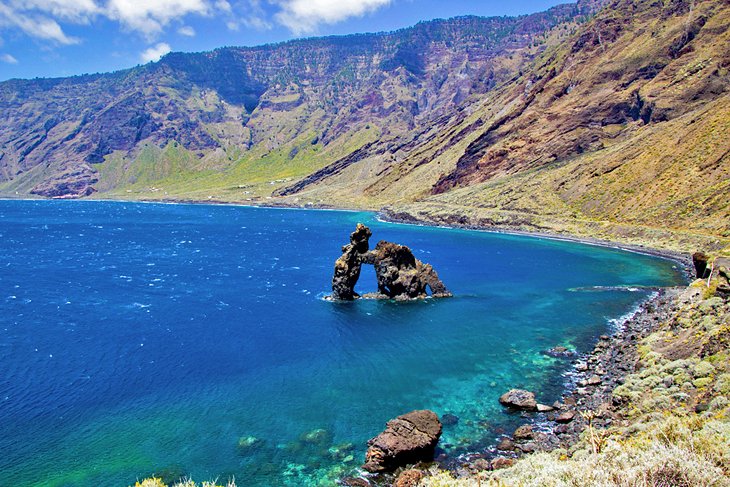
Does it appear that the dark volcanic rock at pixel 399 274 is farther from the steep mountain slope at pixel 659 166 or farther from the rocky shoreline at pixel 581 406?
the steep mountain slope at pixel 659 166

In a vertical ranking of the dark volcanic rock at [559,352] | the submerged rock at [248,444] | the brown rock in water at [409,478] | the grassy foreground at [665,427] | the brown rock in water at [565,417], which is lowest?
the submerged rock at [248,444]

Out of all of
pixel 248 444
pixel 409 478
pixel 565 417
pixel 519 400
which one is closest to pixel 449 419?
pixel 519 400

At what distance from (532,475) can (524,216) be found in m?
161

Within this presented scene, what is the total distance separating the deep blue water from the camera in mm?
37219

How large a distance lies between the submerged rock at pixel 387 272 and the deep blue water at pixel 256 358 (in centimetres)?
413

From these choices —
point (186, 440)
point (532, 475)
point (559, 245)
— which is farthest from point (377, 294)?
point (559, 245)

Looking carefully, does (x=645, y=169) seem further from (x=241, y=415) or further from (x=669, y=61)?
(x=241, y=415)

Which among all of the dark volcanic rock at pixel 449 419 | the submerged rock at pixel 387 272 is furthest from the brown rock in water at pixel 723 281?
the submerged rock at pixel 387 272

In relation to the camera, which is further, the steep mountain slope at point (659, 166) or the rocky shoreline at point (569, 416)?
the steep mountain slope at point (659, 166)

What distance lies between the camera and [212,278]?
103m

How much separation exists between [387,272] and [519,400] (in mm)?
43584

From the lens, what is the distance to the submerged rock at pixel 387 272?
276 ft

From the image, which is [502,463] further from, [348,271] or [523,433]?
[348,271]

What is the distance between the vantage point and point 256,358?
187 feet
